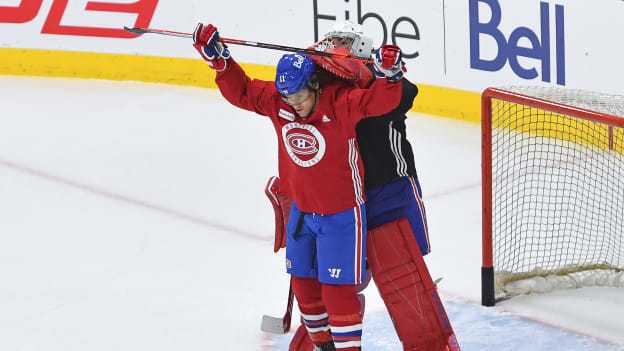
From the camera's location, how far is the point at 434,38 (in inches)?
229

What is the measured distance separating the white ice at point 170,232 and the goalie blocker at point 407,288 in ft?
1.24

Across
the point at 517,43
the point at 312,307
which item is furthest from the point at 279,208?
the point at 517,43

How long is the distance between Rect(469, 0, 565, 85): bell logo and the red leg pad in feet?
9.28

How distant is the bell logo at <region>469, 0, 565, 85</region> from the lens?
532 centimetres

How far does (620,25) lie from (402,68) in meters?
3.18

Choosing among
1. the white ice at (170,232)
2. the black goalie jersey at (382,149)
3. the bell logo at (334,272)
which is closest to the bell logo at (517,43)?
the white ice at (170,232)

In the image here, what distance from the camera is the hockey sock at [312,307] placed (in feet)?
9.15

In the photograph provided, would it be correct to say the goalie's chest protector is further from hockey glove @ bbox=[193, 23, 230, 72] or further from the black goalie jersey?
hockey glove @ bbox=[193, 23, 230, 72]

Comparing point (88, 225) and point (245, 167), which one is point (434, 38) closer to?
point (245, 167)

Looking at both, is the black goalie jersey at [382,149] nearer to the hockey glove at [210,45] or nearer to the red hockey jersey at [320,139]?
the red hockey jersey at [320,139]

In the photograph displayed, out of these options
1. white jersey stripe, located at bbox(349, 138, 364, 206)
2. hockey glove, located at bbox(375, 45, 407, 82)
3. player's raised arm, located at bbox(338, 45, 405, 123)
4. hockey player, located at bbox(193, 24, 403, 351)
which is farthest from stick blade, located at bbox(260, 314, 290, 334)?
hockey glove, located at bbox(375, 45, 407, 82)

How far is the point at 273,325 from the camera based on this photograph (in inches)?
131

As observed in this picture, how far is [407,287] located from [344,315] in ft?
0.81

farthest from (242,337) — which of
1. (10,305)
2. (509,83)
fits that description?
(509,83)
